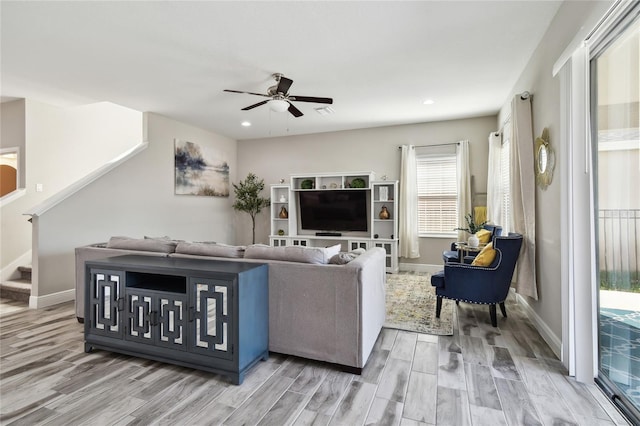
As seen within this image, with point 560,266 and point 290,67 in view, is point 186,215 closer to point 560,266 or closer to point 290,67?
point 290,67

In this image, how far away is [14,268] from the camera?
4559 millimetres

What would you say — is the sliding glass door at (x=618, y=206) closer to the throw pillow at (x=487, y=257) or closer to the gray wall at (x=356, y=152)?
the throw pillow at (x=487, y=257)

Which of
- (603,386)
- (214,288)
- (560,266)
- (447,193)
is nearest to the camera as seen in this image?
(603,386)

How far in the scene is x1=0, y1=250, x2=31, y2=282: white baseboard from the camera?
4.42 meters

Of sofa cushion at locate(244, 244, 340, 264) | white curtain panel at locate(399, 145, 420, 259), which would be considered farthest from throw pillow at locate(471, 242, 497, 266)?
white curtain panel at locate(399, 145, 420, 259)

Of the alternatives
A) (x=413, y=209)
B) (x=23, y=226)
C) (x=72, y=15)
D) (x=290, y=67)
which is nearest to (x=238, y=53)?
(x=290, y=67)

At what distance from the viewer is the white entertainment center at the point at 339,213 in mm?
5754

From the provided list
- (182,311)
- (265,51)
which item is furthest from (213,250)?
(265,51)

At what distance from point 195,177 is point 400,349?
490 cm

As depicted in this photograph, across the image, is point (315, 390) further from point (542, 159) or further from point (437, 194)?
point (437, 194)

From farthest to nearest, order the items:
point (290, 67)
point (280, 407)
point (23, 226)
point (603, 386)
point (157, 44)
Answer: point (23, 226) → point (290, 67) → point (157, 44) → point (603, 386) → point (280, 407)

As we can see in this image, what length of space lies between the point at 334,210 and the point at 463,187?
2.36 meters

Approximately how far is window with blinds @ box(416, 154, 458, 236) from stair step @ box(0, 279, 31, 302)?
5984 mm

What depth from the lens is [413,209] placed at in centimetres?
570
